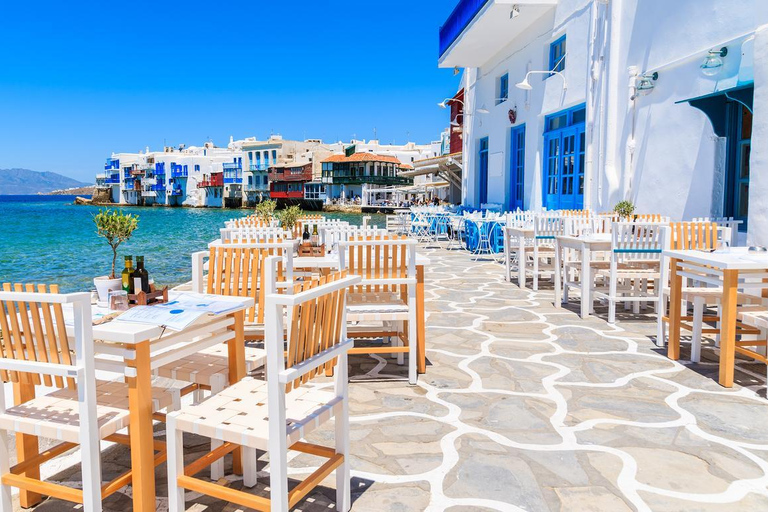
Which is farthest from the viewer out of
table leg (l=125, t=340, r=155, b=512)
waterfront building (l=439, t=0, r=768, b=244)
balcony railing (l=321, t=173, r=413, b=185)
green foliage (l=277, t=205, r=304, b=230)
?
balcony railing (l=321, t=173, r=413, b=185)

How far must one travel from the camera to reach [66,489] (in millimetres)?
2074

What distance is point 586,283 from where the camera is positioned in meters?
5.86

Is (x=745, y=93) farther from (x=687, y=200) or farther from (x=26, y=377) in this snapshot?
(x=26, y=377)

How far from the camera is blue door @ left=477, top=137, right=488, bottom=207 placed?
56.7ft

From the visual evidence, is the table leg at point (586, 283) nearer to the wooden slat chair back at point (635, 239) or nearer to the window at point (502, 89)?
the wooden slat chair back at point (635, 239)

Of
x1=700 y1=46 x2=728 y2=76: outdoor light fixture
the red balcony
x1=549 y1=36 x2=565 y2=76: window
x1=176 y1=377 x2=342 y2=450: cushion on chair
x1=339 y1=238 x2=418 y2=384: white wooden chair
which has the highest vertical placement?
the red balcony

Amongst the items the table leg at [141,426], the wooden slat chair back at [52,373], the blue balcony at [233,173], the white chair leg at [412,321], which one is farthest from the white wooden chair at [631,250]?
the blue balcony at [233,173]

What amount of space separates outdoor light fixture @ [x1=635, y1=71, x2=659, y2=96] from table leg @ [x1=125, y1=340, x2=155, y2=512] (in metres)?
7.75

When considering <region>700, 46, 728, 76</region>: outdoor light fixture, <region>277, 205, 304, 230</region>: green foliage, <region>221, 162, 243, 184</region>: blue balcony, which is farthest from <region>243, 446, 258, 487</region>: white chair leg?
<region>221, 162, 243, 184</region>: blue balcony

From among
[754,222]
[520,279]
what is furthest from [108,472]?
[520,279]

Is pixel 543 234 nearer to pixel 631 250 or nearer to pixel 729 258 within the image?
pixel 631 250

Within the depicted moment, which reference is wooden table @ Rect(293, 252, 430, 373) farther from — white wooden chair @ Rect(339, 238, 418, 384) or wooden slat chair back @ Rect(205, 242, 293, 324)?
wooden slat chair back @ Rect(205, 242, 293, 324)

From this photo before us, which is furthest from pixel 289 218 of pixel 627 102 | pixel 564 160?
pixel 564 160

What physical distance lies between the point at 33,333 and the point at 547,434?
2.37m
